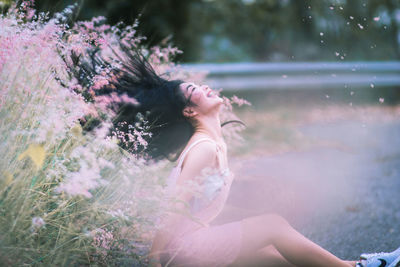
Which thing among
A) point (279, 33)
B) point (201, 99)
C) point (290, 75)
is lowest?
point (201, 99)

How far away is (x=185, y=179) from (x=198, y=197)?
16cm

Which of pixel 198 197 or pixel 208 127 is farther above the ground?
pixel 208 127

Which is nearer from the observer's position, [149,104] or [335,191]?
[149,104]

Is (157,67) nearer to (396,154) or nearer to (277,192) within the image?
(277,192)

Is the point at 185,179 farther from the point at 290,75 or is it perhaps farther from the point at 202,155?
the point at 290,75

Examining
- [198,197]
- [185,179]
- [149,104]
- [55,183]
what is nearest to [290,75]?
[149,104]

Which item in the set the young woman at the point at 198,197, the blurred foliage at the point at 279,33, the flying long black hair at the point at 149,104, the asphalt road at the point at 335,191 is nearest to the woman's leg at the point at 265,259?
the young woman at the point at 198,197

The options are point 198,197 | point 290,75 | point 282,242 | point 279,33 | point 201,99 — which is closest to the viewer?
point 198,197

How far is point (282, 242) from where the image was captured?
2.04m

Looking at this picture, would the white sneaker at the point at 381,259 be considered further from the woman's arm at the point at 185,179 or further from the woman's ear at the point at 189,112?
the woman's ear at the point at 189,112

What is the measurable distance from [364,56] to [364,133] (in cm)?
723

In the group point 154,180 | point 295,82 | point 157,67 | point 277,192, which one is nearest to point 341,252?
point 277,192

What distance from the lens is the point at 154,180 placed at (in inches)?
92.7

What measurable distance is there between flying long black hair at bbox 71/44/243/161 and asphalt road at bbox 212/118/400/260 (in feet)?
2.25
